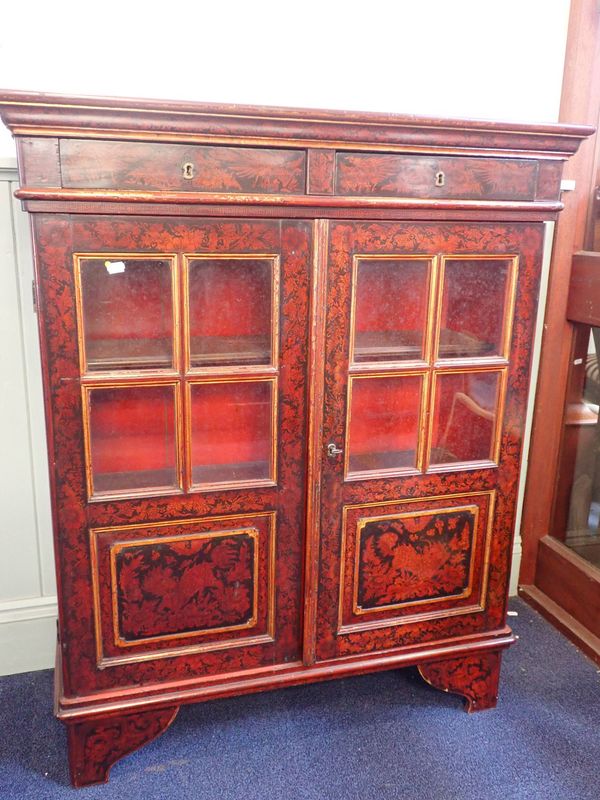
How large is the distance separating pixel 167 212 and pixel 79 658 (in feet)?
3.08

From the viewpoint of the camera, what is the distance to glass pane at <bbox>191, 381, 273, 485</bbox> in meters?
1.52

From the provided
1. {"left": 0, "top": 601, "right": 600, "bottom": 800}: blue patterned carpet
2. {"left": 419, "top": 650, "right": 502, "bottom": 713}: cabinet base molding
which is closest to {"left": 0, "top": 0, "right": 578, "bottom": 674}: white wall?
{"left": 0, "top": 601, "right": 600, "bottom": 800}: blue patterned carpet

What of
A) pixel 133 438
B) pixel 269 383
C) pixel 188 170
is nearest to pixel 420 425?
pixel 269 383

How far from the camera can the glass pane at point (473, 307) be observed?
158 cm

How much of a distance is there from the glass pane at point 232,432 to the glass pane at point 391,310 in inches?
9.5

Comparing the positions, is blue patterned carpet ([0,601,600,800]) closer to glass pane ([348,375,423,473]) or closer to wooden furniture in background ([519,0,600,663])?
wooden furniture in background ([519,0,600,663])

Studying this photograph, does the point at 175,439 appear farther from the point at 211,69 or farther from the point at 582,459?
the point at 582,459

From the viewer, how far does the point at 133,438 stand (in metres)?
1.49

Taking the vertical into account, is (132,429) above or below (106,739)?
above

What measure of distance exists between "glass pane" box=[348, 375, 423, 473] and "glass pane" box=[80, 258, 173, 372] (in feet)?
1.44

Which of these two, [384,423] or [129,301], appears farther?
[384,423]

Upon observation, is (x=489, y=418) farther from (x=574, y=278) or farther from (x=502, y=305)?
(x=574, y=278)

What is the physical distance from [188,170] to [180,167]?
16 millimetres

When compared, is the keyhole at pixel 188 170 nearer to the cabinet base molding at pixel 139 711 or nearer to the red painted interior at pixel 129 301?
the red painted interior at pixel 129 301
